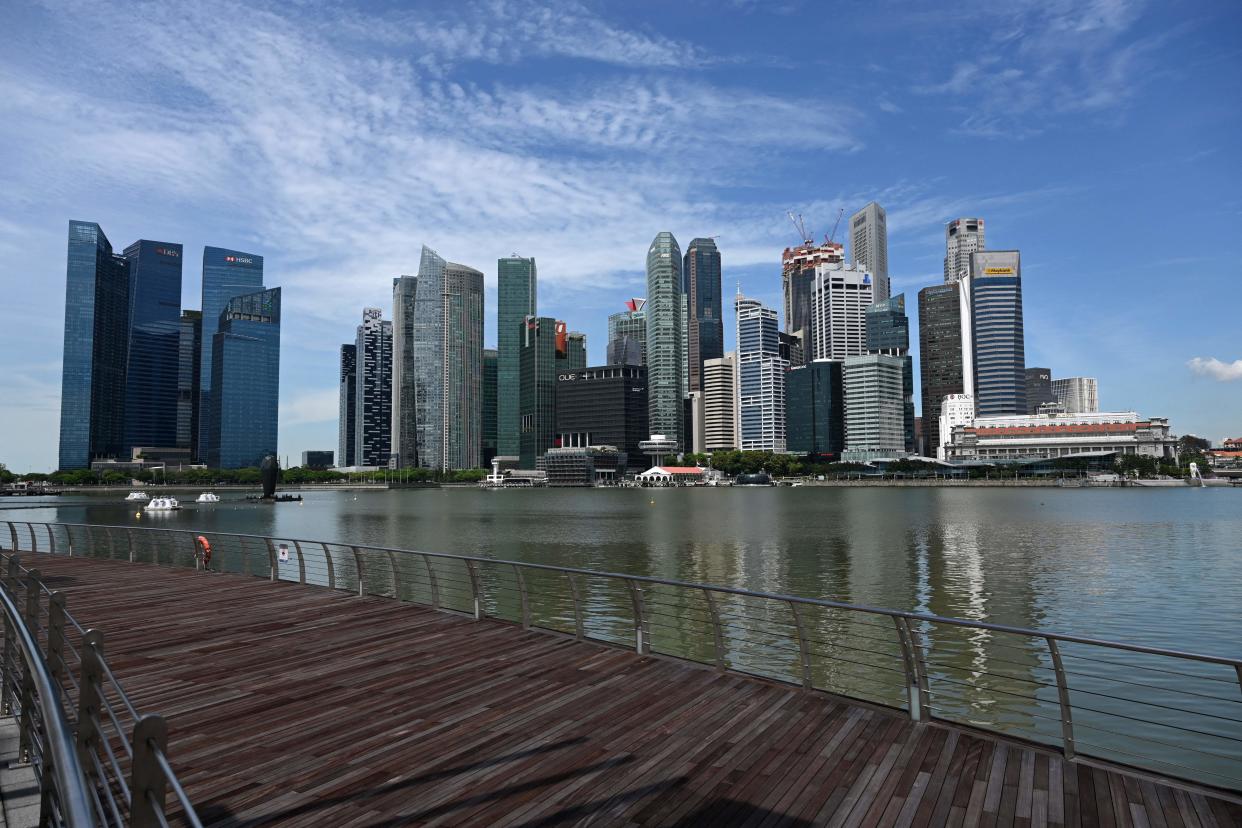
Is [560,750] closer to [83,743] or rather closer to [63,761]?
[83,743]

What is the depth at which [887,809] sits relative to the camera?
22.1 ft

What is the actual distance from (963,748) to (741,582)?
102 feet

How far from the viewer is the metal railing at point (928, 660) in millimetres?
9180

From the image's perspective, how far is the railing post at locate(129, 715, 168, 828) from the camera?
3.25 meters

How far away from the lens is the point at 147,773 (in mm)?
3324

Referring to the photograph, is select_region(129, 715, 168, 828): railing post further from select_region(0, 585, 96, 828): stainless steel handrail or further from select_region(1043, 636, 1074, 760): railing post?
select_region(1043, 636, 1074, 760): railing post

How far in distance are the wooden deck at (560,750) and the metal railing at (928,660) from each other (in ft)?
2.49

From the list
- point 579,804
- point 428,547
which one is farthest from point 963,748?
point 428,547

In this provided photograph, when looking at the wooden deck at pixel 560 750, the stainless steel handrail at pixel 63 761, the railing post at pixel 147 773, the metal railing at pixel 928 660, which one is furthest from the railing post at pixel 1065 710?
the stainless steel handrail at pixel 63 761

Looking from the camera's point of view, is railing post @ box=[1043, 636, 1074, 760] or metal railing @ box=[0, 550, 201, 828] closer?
metal railing @ box=[0, 550, 201, 828]

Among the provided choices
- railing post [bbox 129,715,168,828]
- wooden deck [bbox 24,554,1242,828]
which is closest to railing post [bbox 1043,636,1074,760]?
wooden deck [bbox 24,554,1242,828]

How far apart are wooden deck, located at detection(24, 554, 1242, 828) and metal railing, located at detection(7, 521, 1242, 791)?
0.76 metres

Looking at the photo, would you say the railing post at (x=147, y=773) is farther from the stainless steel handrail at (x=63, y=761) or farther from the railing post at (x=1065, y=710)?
the railing post at (x=1065, y=710)

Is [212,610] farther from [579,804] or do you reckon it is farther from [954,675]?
[954,675]
